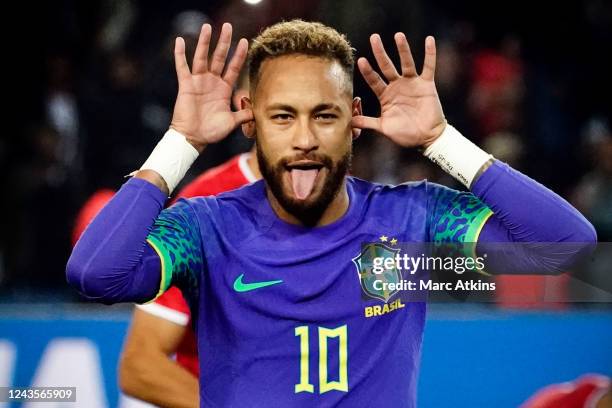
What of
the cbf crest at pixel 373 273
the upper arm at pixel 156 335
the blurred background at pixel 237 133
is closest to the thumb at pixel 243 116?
the cbf crest at pixel 373 273

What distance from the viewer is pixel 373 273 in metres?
2.35

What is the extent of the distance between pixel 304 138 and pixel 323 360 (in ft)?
1.67

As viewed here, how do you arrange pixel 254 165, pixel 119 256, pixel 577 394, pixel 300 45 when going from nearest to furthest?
pixel 119 256 → pixel 300 45 → pixel 254 165 → pixel 577 394

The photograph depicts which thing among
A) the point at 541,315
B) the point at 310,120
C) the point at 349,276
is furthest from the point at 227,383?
the point at 541,315

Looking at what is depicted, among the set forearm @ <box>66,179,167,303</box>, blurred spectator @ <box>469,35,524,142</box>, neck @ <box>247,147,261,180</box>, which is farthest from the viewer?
blurred spectator @ <box>469,35,524,142</box>

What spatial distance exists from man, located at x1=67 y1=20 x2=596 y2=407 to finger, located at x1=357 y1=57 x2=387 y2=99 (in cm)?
1

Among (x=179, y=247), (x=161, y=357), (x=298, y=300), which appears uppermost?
(x=179, y=247)

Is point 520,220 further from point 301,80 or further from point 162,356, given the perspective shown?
point 162,356

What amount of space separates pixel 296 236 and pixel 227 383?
38 cm

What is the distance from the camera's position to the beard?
2.30 metres

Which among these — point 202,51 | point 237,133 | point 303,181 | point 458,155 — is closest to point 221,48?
point 202,51

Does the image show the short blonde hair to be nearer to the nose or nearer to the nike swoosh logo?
the nose

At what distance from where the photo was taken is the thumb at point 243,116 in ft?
7.95

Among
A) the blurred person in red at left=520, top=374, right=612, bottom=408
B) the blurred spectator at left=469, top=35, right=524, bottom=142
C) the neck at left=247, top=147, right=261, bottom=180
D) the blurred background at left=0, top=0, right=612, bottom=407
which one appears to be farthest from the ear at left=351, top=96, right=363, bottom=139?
the blurred spectator at left=469, top=35, right=524, bottom=142
